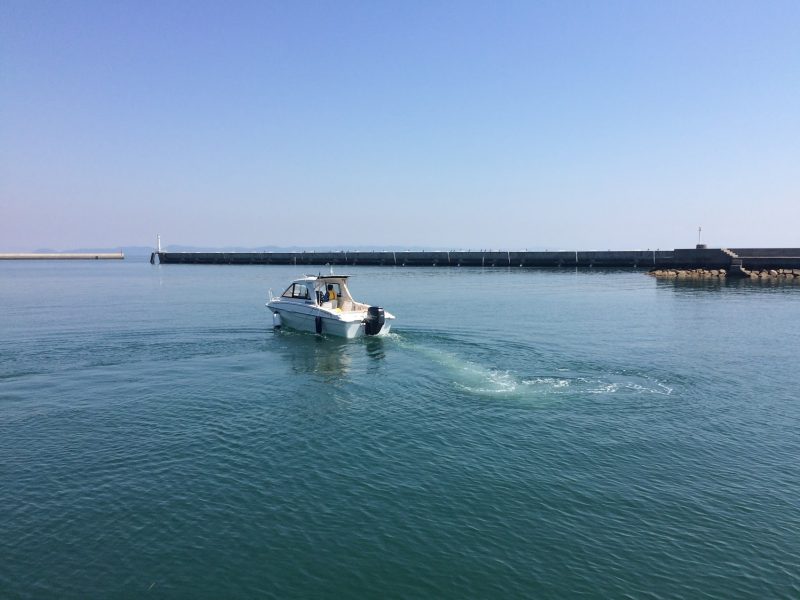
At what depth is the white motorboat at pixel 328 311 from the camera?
33781 millimetres

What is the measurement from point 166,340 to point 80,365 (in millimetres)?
6916

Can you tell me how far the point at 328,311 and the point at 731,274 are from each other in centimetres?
7649

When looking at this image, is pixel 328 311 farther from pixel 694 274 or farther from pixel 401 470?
pixel 694 274

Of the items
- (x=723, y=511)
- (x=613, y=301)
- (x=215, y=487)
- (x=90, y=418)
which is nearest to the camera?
(x=723, y=511)

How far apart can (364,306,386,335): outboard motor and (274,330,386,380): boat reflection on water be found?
76 centimetres

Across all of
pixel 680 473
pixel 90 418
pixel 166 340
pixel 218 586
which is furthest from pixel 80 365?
pixel 680 473

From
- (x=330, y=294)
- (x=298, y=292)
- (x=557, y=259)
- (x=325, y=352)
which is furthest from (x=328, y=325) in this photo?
(x=557, y=259)

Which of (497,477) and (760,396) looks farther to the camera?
(760,396)

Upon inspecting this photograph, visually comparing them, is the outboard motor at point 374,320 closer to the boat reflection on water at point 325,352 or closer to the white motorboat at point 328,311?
the white motorboat at point 328,311

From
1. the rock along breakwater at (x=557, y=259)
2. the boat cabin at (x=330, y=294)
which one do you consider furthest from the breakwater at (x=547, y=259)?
the boat cabin at (x=330, y=294)

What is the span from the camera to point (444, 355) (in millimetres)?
29703

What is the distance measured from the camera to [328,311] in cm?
3441

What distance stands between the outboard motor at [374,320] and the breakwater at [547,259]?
7473cm

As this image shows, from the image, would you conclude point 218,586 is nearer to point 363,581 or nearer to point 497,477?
point 363,581
